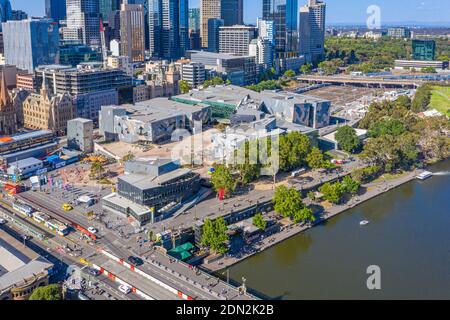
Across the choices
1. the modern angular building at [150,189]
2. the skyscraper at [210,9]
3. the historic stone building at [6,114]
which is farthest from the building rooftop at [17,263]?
the skyscraper at [210,9]

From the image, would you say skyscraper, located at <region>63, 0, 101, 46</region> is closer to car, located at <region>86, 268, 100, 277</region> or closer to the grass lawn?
the grass lawn

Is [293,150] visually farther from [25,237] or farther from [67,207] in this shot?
[25,237]

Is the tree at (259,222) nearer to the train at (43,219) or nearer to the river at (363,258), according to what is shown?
the river at (363,258)

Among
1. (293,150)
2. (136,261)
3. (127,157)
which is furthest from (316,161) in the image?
(136,261)

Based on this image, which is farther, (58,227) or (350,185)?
(350,185)

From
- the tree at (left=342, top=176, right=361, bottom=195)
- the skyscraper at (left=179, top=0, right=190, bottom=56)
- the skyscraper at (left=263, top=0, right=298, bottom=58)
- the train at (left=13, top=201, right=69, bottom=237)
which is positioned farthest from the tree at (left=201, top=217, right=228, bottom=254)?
the skyscraper at (left=263, top=0, right=298, bottom=58)
